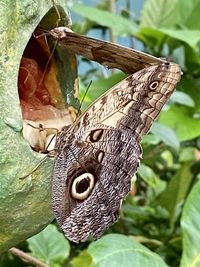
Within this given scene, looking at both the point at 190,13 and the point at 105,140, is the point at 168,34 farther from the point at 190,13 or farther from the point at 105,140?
the point at 105,140

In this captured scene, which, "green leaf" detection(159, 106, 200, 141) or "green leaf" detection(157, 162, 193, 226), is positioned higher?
"green leaf" detection(159, 106, 200, 141)

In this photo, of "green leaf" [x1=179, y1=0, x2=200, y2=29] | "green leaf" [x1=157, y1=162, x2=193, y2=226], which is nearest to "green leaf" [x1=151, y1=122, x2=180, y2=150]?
"green leaf" [x1=157, y1=162, x2=193, y2=226]

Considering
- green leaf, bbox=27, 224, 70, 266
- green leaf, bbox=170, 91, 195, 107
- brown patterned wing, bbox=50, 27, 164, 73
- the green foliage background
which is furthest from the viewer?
green leaf, bbox=170, 91, 195, 107

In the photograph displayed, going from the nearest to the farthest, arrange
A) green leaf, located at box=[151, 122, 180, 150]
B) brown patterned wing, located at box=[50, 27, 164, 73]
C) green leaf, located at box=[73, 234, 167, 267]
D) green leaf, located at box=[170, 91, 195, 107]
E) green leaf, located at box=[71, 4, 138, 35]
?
brown patterned wing, located at box=[50, 27, 164, 73] < green leaf, located at box=[73, 234, 167, 267] < green leaf, located at box=[151, 122, 180, 150] < green leaf, located at box=[170, 91, 195, 107] < green leaf, located at box=[71, 4, 138, 35]

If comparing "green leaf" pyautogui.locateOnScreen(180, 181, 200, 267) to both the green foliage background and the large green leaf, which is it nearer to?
the green foliage background

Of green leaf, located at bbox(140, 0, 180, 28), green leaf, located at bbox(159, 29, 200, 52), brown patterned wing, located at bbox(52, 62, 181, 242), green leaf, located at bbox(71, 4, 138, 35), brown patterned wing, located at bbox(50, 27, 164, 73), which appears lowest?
green leaf, located at bbox(140, 0, 180, 28)

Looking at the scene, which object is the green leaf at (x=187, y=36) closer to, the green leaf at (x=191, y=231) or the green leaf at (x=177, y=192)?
the green leaf at (x=177, y=192)

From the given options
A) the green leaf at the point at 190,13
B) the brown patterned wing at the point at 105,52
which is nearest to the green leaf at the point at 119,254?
the brown patterned wing at the point at 105,52

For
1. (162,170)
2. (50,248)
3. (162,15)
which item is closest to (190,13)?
(162,15)
